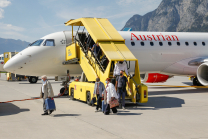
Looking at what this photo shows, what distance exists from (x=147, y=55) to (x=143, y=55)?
295 millimetres

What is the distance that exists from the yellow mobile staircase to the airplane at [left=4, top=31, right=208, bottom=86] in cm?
81

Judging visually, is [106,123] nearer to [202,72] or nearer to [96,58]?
[96,58]

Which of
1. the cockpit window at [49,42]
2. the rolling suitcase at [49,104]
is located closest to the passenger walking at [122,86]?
the rolling suitcase at [49,104]

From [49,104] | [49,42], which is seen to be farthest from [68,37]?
[49,104]

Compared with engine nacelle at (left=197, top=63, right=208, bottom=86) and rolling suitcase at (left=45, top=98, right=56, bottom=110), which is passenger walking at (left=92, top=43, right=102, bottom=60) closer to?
rolling suitcase at (left=45, top=98, right=56, bottom=110)

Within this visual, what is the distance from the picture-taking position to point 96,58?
40.0 feet

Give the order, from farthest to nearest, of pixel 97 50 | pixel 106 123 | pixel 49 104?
pixel 97 50 < pixel 49 104 < pixel 106 123

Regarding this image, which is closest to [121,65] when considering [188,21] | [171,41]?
[171,41]

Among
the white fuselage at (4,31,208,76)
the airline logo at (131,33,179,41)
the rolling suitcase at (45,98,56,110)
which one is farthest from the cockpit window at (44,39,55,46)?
the rolling suitcase at (45,98,56,110)

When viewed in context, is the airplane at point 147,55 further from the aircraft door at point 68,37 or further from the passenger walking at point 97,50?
the passenger walking at point 97,50

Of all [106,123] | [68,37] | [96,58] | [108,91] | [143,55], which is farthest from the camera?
[143,55]

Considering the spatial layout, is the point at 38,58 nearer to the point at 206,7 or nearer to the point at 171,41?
the point at 171,41

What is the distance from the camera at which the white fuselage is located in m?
14.1

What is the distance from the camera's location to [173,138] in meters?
6.15
